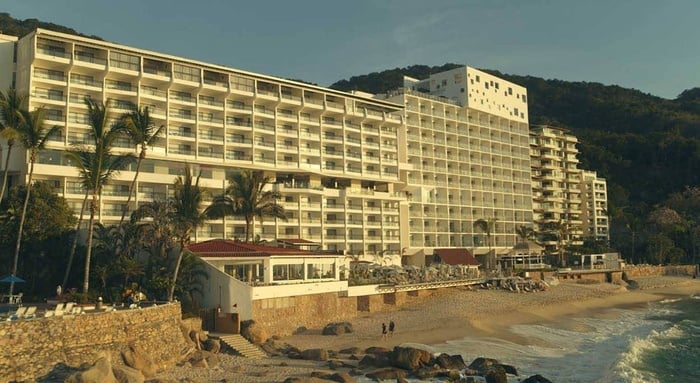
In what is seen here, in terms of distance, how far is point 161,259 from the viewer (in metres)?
39.8

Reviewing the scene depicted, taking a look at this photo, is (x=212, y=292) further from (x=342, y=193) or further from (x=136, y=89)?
(x=342, y=193)

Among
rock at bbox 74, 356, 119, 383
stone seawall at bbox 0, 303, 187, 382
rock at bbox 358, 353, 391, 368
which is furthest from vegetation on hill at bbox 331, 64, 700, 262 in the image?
rock at bbox 74, 356, 119, 383

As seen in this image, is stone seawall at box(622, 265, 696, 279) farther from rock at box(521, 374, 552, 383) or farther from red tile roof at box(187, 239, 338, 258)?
rock at box(521, 374, 552, 383)

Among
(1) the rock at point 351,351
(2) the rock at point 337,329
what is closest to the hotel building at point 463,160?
(2) the rock at point 337,329

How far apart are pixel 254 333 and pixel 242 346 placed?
1912 millimetres

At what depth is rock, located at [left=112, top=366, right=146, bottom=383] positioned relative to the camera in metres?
24.5

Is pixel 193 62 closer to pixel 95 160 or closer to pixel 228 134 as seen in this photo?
pixel 228 134

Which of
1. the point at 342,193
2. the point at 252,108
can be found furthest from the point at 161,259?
the point at 342,193

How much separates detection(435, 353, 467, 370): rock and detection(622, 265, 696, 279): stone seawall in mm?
71540

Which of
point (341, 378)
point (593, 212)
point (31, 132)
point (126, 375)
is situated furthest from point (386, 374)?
point (593, 212)

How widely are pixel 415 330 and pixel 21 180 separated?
35.4 metres

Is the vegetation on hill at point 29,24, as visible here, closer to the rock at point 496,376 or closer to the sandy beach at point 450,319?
the sandy beach at point 450,319

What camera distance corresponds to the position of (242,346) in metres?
34.8

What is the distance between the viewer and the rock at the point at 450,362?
3266 cm
